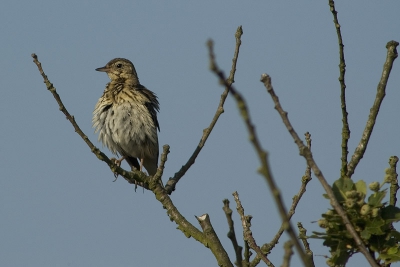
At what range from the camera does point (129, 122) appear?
424 inches

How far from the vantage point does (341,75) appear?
4.70m

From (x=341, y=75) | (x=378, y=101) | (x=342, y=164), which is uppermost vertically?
(x=341, y=75)

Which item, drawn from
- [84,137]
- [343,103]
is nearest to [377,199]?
[343,103]

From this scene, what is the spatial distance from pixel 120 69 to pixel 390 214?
966 centimetres

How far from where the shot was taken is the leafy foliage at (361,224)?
3332mm

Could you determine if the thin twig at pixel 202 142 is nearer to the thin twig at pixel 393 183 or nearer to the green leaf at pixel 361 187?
the thin twig at pixel 393 183

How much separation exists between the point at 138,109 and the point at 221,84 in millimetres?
8854

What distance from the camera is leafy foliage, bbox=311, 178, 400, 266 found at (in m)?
3.33

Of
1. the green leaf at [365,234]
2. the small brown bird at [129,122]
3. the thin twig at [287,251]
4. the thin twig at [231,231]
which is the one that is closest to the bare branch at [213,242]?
the green leaf at [365,234]

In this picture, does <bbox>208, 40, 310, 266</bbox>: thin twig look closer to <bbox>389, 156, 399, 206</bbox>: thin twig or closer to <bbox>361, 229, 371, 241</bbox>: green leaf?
<bbox>361, 229, 371, 241</bbox>: green leaf

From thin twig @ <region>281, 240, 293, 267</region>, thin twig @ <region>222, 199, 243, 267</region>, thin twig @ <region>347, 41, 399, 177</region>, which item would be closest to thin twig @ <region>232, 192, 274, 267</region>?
thin twig @ <region>347, 41, 399, 177</region>

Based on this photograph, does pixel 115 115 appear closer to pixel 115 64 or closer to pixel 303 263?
pixel 115 64

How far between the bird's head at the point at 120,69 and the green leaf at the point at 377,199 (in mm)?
9397

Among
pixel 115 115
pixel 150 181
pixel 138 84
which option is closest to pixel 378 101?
pixel 150 181
